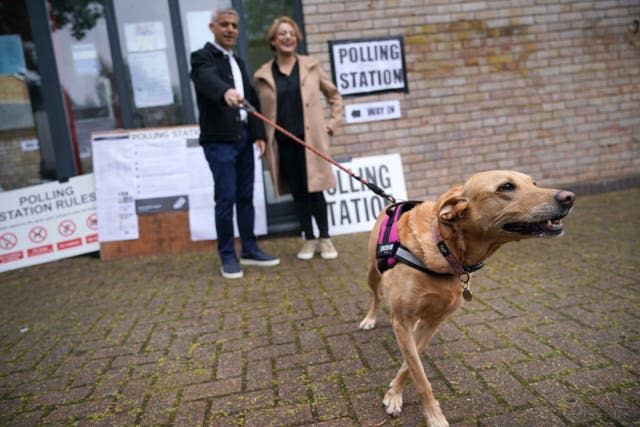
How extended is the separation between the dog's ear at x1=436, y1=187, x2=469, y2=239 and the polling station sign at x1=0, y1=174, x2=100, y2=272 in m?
4.92

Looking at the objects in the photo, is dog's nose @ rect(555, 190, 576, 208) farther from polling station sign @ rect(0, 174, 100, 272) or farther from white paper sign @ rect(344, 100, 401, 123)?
polling station sign @ rect(0, 174, 100, 272)

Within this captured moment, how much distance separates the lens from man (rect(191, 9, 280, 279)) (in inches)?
149

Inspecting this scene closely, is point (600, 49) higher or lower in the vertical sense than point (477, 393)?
higher

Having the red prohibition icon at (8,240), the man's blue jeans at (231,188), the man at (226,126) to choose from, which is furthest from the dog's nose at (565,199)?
the red prohibition icon at (8,240)

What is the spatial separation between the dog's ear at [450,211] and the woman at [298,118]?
2677 mm

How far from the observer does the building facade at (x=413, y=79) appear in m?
5.58

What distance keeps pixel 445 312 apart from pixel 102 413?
1.88 metres

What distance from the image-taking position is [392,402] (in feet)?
6.69

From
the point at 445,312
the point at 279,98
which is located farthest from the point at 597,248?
the point at 279,98

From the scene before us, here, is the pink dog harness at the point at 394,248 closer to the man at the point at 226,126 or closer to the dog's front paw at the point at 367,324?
the dog's front paw at the point at 367,324

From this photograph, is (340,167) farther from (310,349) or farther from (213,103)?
(213,103)

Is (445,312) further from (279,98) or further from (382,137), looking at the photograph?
(382,137)

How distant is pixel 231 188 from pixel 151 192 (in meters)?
1.75

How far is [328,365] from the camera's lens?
2471mm
